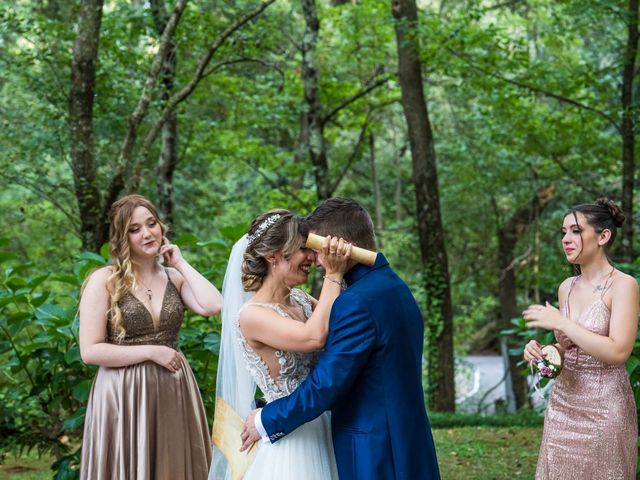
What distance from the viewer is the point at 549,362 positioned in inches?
138

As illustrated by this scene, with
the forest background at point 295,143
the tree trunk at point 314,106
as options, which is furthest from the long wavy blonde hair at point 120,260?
the tree trunk at point 314,106

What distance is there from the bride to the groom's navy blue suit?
0.33 feet

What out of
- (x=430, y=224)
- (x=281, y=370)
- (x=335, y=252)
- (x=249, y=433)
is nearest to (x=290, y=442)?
(x=249, y=433)

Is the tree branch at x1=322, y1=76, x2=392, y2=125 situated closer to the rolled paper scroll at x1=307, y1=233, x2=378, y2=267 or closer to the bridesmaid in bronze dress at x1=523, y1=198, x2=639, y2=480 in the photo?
the bridesmaid in bronze dress at x1=523, y1=198, x2=639, y2=480

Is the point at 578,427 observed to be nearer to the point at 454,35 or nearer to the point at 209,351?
the point at 209,351

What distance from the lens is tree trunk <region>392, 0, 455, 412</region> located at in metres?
11.5

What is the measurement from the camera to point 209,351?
15.8 ft

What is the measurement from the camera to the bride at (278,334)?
282 cm

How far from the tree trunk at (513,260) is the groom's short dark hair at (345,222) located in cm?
1347

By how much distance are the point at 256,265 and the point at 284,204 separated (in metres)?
11.3

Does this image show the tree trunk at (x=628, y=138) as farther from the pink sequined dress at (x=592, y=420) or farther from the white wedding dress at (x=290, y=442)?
the white wedding dress at (x=290, y=442)

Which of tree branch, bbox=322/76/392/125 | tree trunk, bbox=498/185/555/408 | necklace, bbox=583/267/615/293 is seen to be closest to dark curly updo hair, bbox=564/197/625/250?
necklace, bbox=583/267/615/293

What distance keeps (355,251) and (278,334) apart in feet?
1.40

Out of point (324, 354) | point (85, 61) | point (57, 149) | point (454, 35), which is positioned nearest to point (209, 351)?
point (324, 354)
